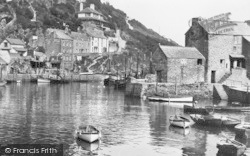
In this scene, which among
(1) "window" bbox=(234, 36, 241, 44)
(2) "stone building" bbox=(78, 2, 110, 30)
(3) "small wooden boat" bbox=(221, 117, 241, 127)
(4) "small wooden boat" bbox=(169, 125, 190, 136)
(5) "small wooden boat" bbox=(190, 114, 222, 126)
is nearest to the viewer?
(4) "small wooden boat" bbox=(169, 125, 190, 136)

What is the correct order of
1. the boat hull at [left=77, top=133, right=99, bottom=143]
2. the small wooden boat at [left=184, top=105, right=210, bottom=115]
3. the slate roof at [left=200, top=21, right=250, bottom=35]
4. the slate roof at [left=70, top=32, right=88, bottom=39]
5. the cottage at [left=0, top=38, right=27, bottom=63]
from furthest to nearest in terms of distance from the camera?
1. the slate roof at [left=70, top=32, right=88, bottom=39]
2. the cottage at [left=0, top=38, right=27, bottom=63]
3. the slate roof at [left=200, top=21, right=250, bottom=35]
4. the small wooden boat at [left=184, top=105, right=210, bottom=115]
5. the boat hull at [left=77, top=133, right=99, bottom=143]

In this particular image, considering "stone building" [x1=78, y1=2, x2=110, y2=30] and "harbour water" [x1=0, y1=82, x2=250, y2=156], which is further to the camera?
"stone building" [x1=78, y1=2, x2=110, y2=30]

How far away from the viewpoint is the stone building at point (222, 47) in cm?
7812

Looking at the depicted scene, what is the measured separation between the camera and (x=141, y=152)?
110ft

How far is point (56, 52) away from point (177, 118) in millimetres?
104403

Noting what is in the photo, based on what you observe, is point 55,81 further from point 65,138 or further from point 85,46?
point 65,138

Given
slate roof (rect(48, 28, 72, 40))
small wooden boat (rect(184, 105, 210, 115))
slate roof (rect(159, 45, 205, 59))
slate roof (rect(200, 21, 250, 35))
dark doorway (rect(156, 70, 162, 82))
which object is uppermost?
Answer: slate roof (rect(48, 28, 72, 40))

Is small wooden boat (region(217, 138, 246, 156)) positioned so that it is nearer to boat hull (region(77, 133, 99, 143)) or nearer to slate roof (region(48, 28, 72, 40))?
boat hull (region(77, 133, 99, 143))

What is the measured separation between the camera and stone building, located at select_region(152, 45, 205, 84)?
73750 millimetres

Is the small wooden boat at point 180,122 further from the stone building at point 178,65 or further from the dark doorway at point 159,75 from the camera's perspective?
the dark doorway at point 159,75

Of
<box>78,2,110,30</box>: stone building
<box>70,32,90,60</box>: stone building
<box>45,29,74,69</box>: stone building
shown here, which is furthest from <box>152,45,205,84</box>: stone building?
<box>78,2,110,30</box>: stone building

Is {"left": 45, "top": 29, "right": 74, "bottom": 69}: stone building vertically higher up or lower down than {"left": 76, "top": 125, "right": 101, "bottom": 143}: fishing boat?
higher up

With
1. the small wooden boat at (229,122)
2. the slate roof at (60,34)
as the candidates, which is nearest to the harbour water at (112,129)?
the small wooden boat at (229,122)

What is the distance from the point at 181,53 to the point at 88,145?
43085mm
